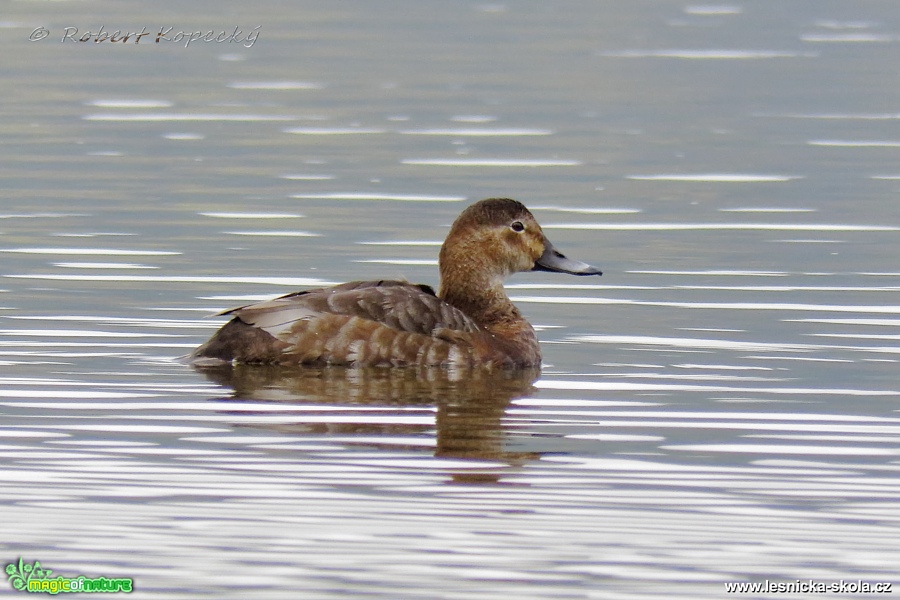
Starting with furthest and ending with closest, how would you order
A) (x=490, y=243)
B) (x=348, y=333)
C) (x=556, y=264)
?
1. (x=556, y=264)
2. (x=490, y=243)
3. (x=348, y=333)

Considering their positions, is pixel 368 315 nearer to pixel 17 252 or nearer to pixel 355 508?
pixel 355 508

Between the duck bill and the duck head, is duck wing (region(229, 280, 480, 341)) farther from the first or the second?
the duck bill

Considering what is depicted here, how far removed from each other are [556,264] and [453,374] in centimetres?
145

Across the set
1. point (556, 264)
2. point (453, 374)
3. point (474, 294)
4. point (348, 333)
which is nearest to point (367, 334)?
point (348, 333)

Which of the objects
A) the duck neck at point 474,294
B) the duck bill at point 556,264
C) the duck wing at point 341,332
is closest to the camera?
the duck wing at point 341,332

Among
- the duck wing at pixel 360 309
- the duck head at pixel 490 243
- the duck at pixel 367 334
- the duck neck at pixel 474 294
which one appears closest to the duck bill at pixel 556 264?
the duck head at pixel 490 243

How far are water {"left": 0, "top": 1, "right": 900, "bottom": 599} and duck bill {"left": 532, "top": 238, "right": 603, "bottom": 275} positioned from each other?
365mm

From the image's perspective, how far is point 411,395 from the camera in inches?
363

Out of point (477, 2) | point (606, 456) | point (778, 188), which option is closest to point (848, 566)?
point (606, 456)

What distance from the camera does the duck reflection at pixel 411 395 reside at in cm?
812

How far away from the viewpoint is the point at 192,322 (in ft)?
36.4

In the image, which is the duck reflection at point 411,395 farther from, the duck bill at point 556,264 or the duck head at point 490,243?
the duck bill at point 556,264

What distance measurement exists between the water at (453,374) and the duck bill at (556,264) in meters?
0.36

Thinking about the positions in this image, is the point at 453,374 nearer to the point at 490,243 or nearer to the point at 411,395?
the point at 411,395
